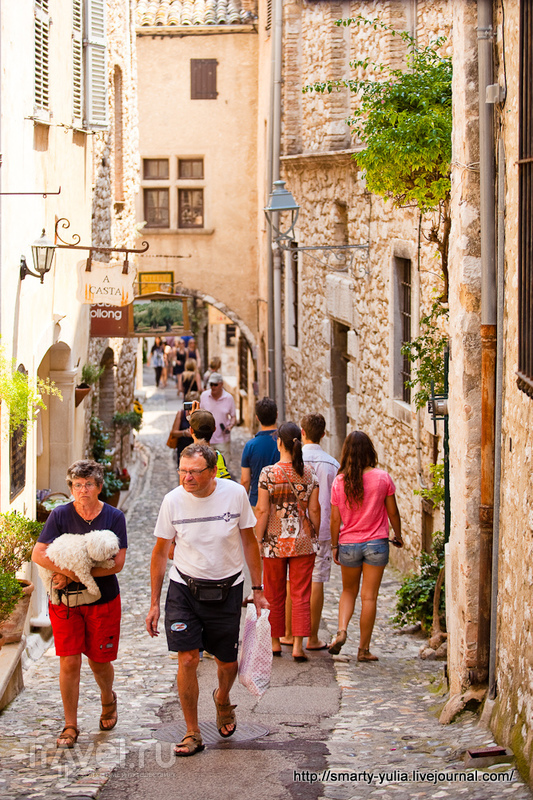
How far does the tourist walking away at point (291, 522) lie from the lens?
20.5 feet

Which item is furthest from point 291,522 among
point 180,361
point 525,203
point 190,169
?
point 180,361

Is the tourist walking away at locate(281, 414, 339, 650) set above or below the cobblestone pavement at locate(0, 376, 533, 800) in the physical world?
above

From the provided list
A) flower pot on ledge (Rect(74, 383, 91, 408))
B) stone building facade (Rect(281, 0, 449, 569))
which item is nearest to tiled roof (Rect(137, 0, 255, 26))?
stone building facade (Rect(281, 0, 449, 569))

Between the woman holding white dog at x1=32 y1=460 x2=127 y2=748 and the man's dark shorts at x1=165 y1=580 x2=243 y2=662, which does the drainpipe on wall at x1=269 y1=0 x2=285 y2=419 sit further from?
the man's dark shorts at x1=165 y1=580 x2=243 y2=662

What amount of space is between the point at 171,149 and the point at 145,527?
29.8ft

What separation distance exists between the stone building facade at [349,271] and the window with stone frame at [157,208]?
4.40m

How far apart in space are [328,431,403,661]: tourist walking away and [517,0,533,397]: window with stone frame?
6.85 ft

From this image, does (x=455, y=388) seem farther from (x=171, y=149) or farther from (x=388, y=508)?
(x=171, y=149)

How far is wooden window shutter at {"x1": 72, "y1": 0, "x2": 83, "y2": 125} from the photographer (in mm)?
10605

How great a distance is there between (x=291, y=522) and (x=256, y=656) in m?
1.51

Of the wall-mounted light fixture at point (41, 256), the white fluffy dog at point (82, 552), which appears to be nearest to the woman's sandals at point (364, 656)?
the white fluffy dog at point (82, 552)

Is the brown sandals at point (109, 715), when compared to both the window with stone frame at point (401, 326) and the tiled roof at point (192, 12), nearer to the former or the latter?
the window with stone frame at point (401, 326)

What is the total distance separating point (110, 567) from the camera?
16.3 ft

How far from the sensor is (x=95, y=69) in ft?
36.5
